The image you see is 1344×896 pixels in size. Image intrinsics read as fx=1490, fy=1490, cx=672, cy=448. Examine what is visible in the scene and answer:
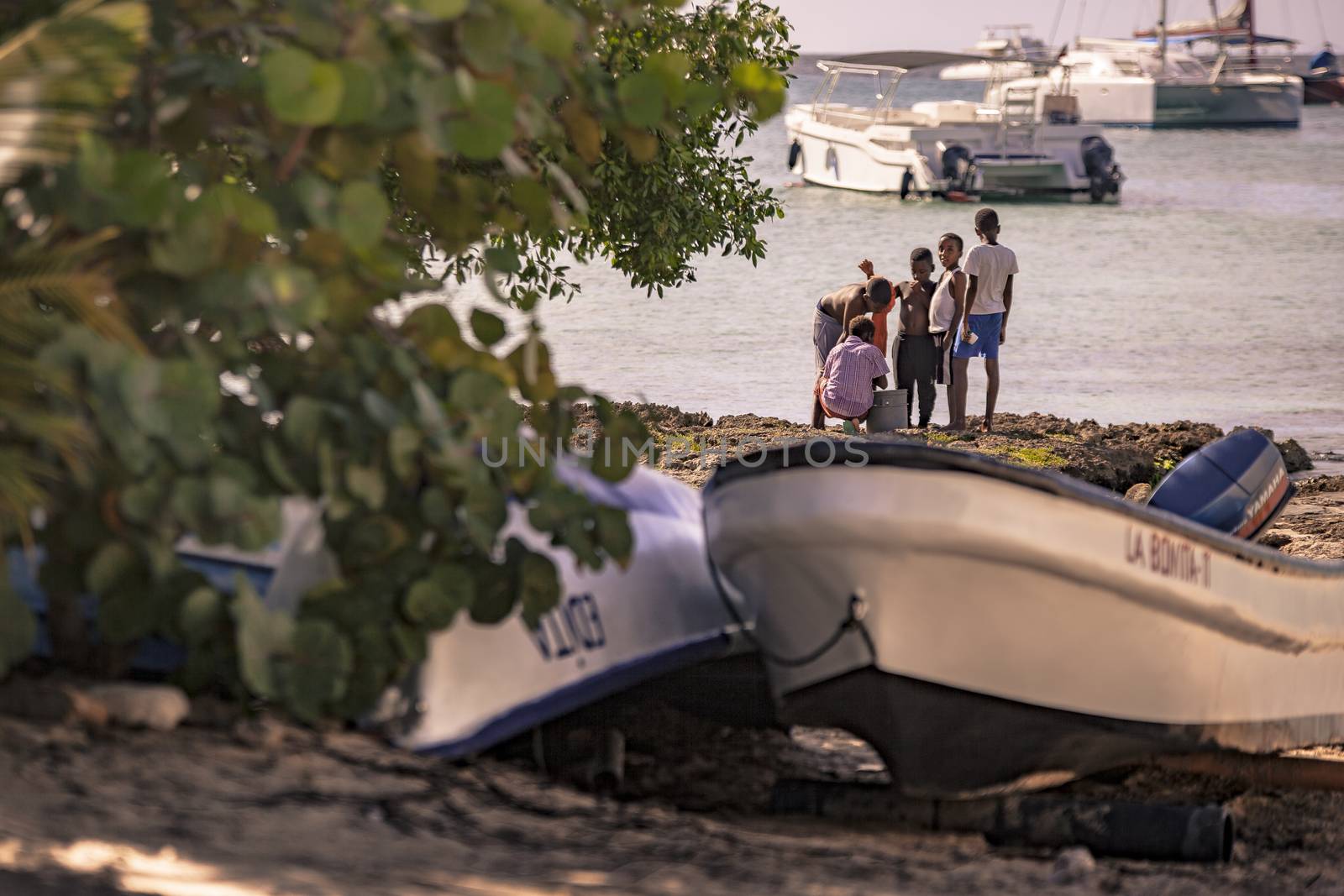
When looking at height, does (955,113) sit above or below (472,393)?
above

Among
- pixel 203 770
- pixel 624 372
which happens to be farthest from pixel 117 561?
pixel 624 372

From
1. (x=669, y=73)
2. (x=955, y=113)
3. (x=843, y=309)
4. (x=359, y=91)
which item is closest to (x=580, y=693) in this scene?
(x=669, y=73)

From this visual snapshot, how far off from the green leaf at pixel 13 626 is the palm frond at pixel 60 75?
944 millimetres

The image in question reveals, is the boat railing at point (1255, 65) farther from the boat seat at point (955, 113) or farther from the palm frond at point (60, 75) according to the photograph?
the palm frond at point (60, 75)

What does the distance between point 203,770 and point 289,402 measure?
897mm

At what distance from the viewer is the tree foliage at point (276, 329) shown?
331 cm

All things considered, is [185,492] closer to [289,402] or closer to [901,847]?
[289,402]

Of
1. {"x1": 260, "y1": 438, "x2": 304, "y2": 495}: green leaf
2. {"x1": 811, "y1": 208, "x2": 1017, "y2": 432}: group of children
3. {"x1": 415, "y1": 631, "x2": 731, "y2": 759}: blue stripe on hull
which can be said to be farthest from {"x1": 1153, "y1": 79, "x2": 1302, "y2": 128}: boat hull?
{"x1": 260, "y1": 438, "x2": 304, "y2": 495}: green leaf

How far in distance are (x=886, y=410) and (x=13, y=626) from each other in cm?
752

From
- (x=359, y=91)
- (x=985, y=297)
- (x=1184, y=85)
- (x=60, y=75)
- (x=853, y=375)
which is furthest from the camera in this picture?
(x=1184, y=85)

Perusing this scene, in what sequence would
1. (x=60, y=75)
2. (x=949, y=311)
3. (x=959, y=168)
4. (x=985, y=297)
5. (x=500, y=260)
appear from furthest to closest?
(x=959, y=168)
(x=949, y=311)
(x=985, y=297)
(x=500, y=260)
(x=60, y=75)

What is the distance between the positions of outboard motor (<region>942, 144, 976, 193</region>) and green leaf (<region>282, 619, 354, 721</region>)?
36315mm

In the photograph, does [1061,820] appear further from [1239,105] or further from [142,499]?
[1239,105]

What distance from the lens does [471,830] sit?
3.63 m
